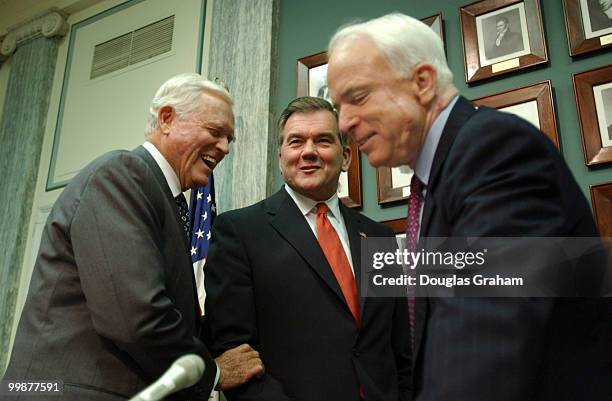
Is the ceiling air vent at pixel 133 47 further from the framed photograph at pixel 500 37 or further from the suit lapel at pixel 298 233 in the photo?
the suit lapel at pixel 298 233

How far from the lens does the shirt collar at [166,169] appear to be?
2.21 metres

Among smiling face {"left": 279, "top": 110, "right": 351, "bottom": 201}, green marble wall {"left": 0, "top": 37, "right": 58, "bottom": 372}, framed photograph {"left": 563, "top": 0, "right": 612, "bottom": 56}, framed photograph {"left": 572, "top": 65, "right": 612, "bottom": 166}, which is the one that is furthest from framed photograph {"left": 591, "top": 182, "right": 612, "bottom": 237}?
green marble wall {"left": 0, "top": 37, "right": 58, "bottom": 372}

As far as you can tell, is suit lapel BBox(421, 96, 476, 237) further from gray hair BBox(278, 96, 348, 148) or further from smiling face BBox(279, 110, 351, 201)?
gray hair BBox(278, 96, 348, 148)

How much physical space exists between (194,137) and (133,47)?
311cm

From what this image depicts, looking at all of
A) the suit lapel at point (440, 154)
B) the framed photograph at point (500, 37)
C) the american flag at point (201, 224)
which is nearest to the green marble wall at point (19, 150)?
the american flag at point (201, 224)

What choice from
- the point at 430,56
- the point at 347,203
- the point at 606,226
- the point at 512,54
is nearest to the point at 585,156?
the point at 606,226

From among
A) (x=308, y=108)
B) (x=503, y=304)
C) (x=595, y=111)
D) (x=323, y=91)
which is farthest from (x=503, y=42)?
(x=503, y=304)

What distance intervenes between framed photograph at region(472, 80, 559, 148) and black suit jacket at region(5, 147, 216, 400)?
1932 millimetres

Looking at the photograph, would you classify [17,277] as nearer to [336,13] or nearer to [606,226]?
[336,13]

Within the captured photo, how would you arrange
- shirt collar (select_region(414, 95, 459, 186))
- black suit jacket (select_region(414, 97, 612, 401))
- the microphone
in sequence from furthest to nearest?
1. shirt collar (select_region(414, 95, 459, 186))
2. black suit jacket (select_region(414, 97, 612, 401))
3. the microphone

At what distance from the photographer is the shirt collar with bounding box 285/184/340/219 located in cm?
253

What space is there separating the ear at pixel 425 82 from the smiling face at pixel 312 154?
3.30 feet

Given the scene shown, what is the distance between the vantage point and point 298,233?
2375mm

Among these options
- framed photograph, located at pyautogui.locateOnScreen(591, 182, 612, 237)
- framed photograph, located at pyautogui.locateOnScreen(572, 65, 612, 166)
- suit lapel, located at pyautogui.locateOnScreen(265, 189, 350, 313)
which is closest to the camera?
suit lapel, located at pyautogui.locateOnScreen(265, 189, 350, 313)
